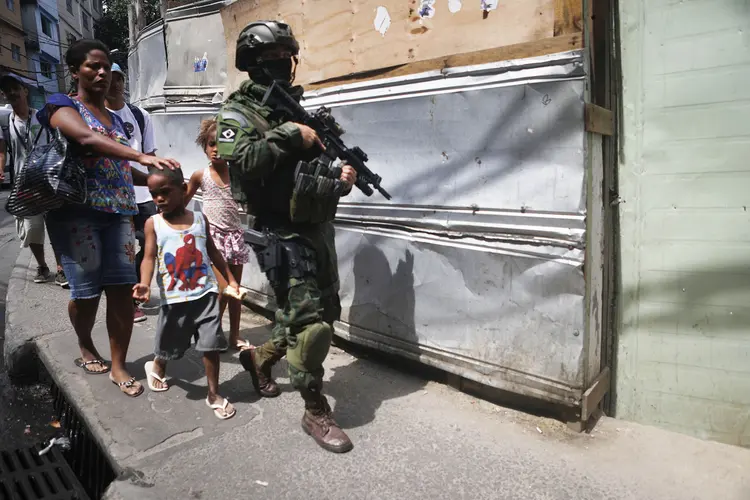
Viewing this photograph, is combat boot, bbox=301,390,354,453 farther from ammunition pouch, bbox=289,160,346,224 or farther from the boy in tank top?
ammunition pouch, bbox=289,160,346,224

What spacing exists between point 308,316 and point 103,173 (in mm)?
1499

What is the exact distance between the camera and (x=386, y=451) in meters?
2.47

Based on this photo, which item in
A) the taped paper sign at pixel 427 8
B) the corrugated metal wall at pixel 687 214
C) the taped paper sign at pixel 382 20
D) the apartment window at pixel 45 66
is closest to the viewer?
the corrugated metal wall at pixel 687 214

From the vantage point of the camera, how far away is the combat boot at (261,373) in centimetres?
298

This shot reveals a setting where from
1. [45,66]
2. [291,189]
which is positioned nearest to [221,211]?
[291,189]

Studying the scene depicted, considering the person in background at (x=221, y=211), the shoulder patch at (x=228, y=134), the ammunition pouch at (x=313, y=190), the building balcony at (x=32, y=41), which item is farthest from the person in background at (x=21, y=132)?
the building balcony at (x=32, y=41)

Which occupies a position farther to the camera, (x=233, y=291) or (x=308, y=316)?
(x=233, y=291)

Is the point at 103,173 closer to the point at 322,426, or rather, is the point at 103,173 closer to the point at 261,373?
the point at 261,373

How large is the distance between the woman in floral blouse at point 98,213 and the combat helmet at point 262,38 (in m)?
0.71

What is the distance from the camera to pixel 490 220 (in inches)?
109

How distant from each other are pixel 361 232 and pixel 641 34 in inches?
76.6

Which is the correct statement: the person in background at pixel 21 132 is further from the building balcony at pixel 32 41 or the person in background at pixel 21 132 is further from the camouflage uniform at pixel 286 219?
the building balcony at pixel 32 41

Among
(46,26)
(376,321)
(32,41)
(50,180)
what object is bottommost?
(376,321)

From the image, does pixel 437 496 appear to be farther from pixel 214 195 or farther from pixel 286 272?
pixel 214 195
